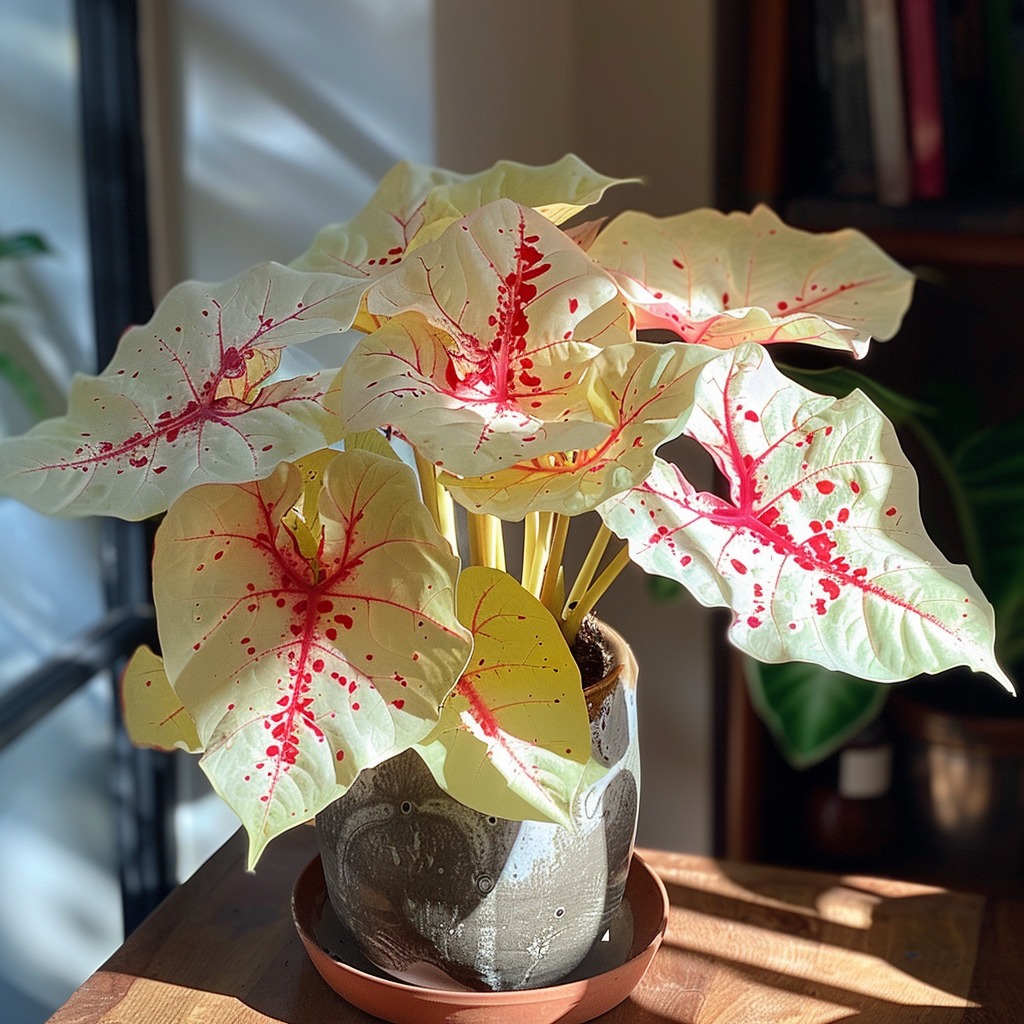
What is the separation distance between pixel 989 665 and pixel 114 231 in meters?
1.09

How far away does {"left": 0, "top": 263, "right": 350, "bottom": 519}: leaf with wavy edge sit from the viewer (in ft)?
1.71

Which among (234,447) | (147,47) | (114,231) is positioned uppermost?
(147,47)

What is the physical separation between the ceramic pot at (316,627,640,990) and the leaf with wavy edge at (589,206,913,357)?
0.73 feet

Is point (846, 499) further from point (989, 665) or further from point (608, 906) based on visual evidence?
point (608, 906)

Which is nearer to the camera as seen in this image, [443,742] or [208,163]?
[443,742]

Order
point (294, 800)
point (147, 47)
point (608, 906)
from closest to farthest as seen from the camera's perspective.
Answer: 1. point (294, 800)
2. point (608, 906)
3. point (147, 47)

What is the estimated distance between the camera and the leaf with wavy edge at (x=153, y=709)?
2.17 feet

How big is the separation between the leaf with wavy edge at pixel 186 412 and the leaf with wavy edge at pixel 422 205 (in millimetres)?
46

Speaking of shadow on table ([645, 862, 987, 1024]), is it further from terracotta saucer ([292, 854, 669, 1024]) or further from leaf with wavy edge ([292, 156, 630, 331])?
leaf with wavy edge ([292, 156, 630, 331])

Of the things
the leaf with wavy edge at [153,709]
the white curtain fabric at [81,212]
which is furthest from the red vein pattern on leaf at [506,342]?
the white curtain fabric at [81,212]

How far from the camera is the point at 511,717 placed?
23.1 inches

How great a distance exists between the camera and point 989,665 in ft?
1.81

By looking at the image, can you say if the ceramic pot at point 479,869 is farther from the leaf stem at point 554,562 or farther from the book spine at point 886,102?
the book spine at point 886,102

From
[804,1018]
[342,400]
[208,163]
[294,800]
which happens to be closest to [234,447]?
[342,400]
